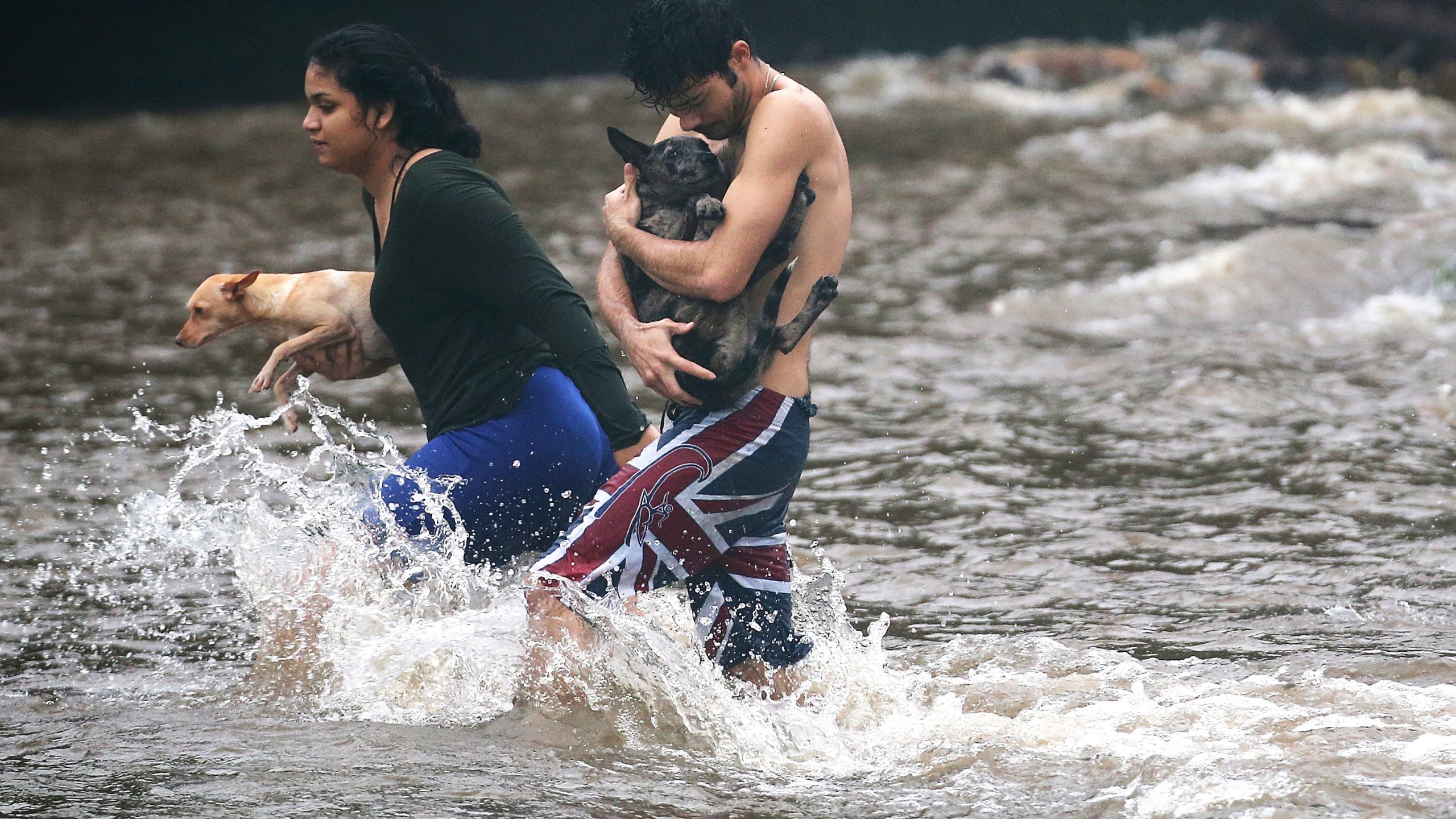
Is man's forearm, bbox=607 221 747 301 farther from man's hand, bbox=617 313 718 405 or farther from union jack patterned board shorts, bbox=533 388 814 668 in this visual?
union jack patterned board shorts, bbox=533 388 814 668

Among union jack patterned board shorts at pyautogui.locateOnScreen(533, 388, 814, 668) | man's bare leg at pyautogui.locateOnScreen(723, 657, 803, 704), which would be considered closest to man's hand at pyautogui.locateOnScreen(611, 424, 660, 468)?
union jack patterned board shorts at pyautogui.locateOnScreen(533, 388, 814, 668)

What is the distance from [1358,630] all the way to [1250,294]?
558cm

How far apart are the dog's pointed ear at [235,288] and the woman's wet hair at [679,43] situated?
1399mm

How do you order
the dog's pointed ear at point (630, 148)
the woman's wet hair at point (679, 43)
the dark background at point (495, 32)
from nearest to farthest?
the woman's wet hair at point (679, 43), the dog's pointed ear at point (630, 148), the dark background at point (495, 32)

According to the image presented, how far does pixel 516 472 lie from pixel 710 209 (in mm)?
928

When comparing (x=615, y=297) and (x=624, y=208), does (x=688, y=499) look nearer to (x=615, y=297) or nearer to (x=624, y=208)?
(x=615, y=297)

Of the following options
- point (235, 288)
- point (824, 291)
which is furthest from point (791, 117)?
point (235, 288)

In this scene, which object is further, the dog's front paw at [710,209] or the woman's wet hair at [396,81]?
the woman's wet hair at [396,81]

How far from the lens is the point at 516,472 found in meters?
4.00

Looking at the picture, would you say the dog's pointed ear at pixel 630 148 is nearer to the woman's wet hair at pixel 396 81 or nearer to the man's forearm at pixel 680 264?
the man's forearm at pixel 680 264

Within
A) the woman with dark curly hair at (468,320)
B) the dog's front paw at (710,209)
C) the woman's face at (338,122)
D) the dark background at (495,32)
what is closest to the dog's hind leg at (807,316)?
the dog's front paw at (710,209)

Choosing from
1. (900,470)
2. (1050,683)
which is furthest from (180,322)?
(1050,683)

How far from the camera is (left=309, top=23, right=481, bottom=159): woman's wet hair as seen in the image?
4000mm

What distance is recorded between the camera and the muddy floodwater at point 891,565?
3.74 m
